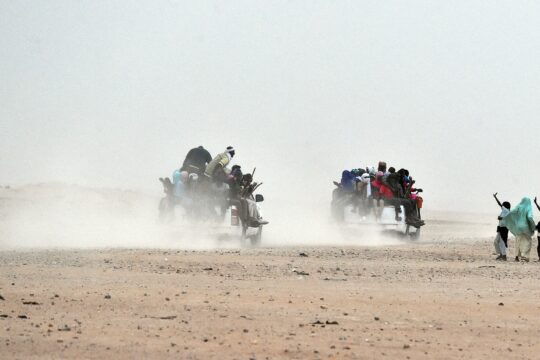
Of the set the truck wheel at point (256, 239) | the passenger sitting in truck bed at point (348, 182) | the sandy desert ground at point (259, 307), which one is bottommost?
the sandy desert ground at point (259, 307)

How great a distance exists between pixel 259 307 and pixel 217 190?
1268 cm

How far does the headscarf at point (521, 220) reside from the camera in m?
26.2

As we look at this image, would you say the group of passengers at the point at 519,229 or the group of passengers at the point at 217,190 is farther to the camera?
the group of passengers at the point at 217,190

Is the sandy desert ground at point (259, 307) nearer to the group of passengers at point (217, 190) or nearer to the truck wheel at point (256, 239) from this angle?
the group of passengers at point (217, 190)

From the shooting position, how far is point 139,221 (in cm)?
3616

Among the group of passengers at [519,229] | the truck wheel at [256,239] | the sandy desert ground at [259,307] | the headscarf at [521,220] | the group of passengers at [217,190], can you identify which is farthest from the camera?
the truck wheel at [256,239]

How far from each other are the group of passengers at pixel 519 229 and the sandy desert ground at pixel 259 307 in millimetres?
1933

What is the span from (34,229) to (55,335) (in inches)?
883

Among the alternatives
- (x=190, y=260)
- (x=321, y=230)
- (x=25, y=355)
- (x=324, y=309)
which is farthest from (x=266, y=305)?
(x=321, y=230)

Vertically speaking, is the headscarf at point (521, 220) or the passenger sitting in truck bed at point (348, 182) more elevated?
the passenger sitting in truck bed at point (348, 182)

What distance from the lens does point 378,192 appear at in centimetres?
3186

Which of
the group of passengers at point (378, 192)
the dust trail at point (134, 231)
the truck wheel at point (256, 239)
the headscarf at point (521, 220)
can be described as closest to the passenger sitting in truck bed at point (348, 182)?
the group of passengers at point (378, 192)

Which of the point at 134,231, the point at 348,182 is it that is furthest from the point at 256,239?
the point at 348,182

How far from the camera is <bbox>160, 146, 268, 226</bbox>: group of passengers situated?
27328mm
